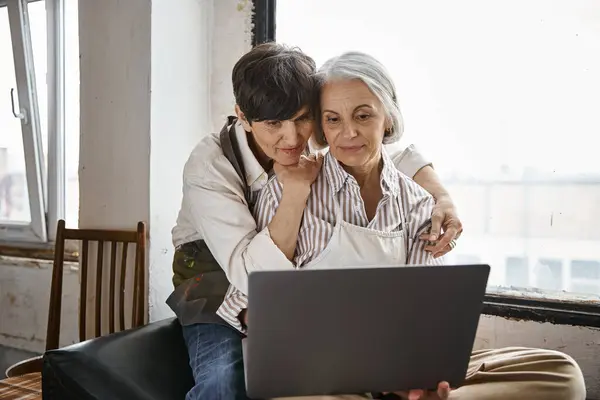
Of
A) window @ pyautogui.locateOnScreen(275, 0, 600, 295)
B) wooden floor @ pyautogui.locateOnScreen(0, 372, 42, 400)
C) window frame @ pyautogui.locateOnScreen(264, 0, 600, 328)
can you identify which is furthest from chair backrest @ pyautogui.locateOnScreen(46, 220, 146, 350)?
window frame @ pyautogui.locateOnScreen(264, 0, 600, 328)

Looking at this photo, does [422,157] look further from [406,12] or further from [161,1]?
[161,1]

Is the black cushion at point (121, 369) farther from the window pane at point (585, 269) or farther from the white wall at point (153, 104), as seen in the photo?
the window pane at point (585, 269)

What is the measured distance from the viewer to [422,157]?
60.6 inches

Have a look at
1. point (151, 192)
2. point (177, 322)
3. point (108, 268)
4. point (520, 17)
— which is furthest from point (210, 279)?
point (520, 17)

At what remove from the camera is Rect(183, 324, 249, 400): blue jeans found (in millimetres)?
1113

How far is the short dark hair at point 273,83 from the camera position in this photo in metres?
1.20

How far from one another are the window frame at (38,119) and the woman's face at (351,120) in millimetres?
1590

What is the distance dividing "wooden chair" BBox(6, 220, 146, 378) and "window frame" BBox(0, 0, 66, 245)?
0.62 metres

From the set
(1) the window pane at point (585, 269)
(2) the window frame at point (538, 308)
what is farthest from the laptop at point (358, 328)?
(1) the window pane at point (585, 269)

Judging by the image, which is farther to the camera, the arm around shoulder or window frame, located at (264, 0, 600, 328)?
window frame, located at (264, 0, 600, 328)

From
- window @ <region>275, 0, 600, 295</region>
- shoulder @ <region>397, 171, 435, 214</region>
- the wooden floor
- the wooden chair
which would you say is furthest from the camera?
the wooden chair

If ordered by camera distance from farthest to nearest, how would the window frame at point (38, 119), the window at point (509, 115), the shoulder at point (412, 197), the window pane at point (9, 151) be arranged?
the window pane at point (9, 151), the window frame at point (38, 119), the window at point (509, 115), the shoulder at point (412, 197)

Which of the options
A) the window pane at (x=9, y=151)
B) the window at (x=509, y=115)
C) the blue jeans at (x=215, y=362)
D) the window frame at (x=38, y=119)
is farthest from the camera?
the window pane at (x=9, y=151)

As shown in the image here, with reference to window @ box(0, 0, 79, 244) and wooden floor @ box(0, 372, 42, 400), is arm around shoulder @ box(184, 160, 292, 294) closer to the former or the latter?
wooden floor @ box(0, 372, 42, 400)
